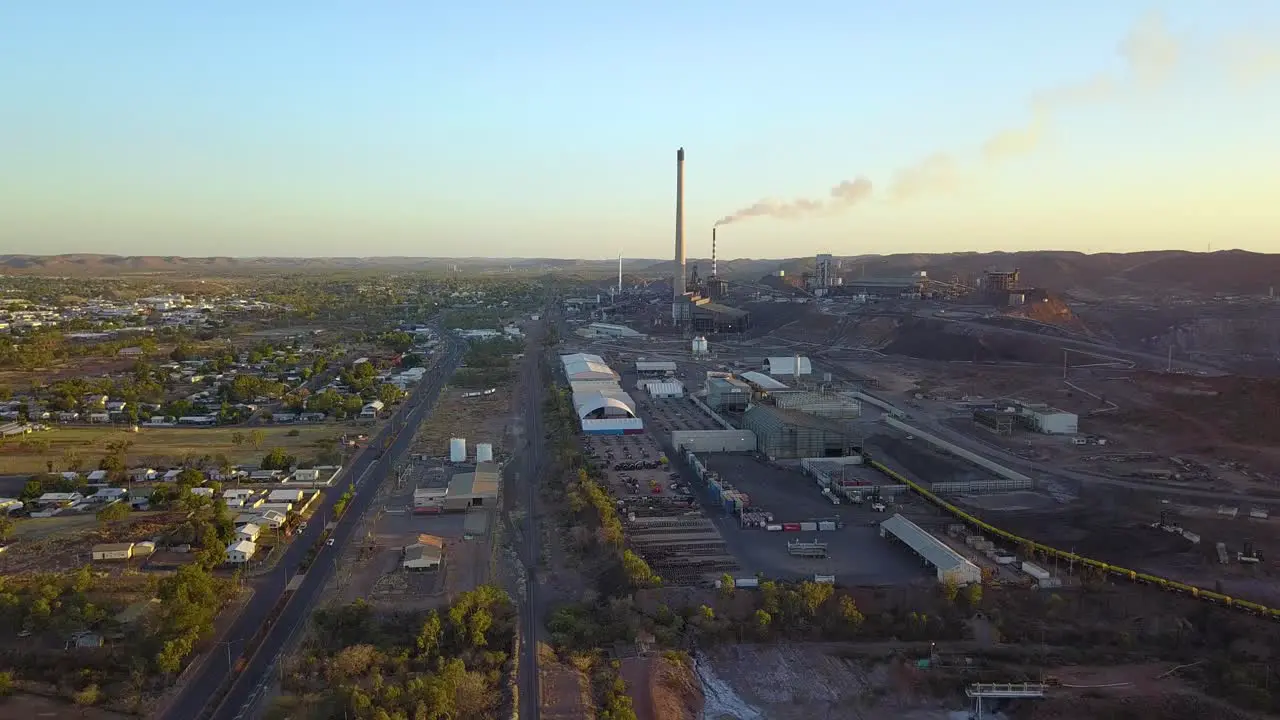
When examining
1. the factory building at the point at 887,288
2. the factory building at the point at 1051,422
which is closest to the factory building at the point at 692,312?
the factory building at the point at 887,288

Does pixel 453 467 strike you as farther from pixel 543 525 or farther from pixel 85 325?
pixel 85 325

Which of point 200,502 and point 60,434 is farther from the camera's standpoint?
point 60,434

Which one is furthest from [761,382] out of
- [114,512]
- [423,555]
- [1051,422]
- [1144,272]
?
[1144,272]

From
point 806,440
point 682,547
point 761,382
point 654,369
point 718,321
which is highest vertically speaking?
point 718,321

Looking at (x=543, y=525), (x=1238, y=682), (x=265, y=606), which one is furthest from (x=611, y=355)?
(x=1238, y=682)

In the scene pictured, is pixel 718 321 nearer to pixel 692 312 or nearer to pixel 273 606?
pixel 692 312

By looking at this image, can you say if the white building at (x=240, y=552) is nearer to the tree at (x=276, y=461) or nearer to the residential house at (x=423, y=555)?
the residential house at (x=423, y=555)

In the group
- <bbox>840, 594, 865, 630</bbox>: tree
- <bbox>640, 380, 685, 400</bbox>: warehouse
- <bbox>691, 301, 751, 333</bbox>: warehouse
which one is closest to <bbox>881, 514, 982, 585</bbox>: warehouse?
<bbox>840, 594, 865, 630</bbox>: tree
